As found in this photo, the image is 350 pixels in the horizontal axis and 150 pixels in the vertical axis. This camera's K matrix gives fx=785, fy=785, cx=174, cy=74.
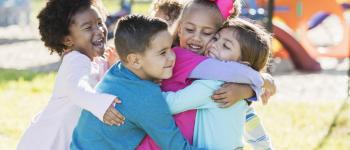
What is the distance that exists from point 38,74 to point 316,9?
4889mm

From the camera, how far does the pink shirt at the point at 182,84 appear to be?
3379 mm

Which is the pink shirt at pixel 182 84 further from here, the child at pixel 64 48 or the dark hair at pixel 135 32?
the child at pixel 64 48

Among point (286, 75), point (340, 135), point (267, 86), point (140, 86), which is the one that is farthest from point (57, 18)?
point (286, 75)

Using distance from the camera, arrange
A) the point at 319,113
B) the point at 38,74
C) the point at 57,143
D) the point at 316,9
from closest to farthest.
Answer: the point at 57,143 < the point at 319,113 < the point at 38,74 < the point at 316,9

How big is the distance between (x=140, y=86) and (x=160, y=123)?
0.60ft

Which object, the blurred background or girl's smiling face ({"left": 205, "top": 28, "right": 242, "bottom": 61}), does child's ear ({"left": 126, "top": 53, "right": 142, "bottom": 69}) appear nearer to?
girl's smiling face ({"left": 205, "top": 28, "right": 242, "bottom": 61})

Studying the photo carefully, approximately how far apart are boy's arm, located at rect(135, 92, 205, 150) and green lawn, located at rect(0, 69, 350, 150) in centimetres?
318

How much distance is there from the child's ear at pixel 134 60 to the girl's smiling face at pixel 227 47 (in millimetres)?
346

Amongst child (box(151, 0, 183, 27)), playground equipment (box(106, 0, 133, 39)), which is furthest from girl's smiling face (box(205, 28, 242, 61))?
playground equipment (box(106, 0, 133, 39))

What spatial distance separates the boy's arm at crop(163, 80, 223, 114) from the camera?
3.31 metres

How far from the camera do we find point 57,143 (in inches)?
166

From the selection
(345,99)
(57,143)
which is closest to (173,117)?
(57,143)

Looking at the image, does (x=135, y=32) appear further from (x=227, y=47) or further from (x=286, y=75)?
(x=286, y=75)

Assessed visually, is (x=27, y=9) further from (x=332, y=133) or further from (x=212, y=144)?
(x=212, y=144)
